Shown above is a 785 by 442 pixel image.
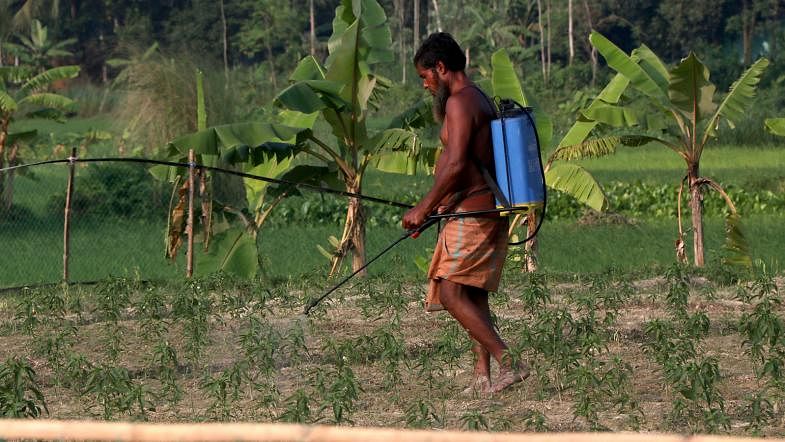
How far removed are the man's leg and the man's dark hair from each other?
0.93 m

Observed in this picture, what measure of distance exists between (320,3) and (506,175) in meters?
37.2

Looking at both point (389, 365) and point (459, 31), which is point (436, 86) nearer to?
point (389, 365)

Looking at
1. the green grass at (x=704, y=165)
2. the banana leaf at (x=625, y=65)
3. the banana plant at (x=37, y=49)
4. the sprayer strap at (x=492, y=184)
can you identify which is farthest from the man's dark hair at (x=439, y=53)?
the banana plant at (x=37, y=49)

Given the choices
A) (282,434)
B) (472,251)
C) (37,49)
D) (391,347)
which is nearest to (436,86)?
(472,251)

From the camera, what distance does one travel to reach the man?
603 centimetres

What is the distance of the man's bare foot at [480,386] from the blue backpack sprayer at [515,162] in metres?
0.72

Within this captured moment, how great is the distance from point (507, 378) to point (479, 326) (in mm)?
248

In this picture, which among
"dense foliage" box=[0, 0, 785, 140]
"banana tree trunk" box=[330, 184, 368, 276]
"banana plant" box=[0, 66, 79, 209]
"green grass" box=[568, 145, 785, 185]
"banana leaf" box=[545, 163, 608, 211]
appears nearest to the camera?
"banana leaf" box=[545, 163, 608, 211]

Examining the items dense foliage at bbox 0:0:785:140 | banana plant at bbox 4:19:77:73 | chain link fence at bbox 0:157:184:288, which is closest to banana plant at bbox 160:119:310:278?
chain link fence at bbox 0:157:184:288

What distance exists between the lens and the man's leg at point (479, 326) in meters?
6.06

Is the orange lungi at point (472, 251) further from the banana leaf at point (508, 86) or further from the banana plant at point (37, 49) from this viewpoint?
the banana plant at point (37, 49)

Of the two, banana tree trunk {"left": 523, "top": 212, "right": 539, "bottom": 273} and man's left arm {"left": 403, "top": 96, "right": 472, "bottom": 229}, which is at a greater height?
man's left arm {"left": 403, "top": 96, "right": 472, "bottom": 229}

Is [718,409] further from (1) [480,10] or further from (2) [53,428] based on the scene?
(1) [480,10]

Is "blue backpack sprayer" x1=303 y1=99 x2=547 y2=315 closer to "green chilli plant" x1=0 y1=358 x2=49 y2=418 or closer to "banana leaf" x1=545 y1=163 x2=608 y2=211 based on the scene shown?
"green chilli plant" x1=0 y1=358 x2=49 y2=418
